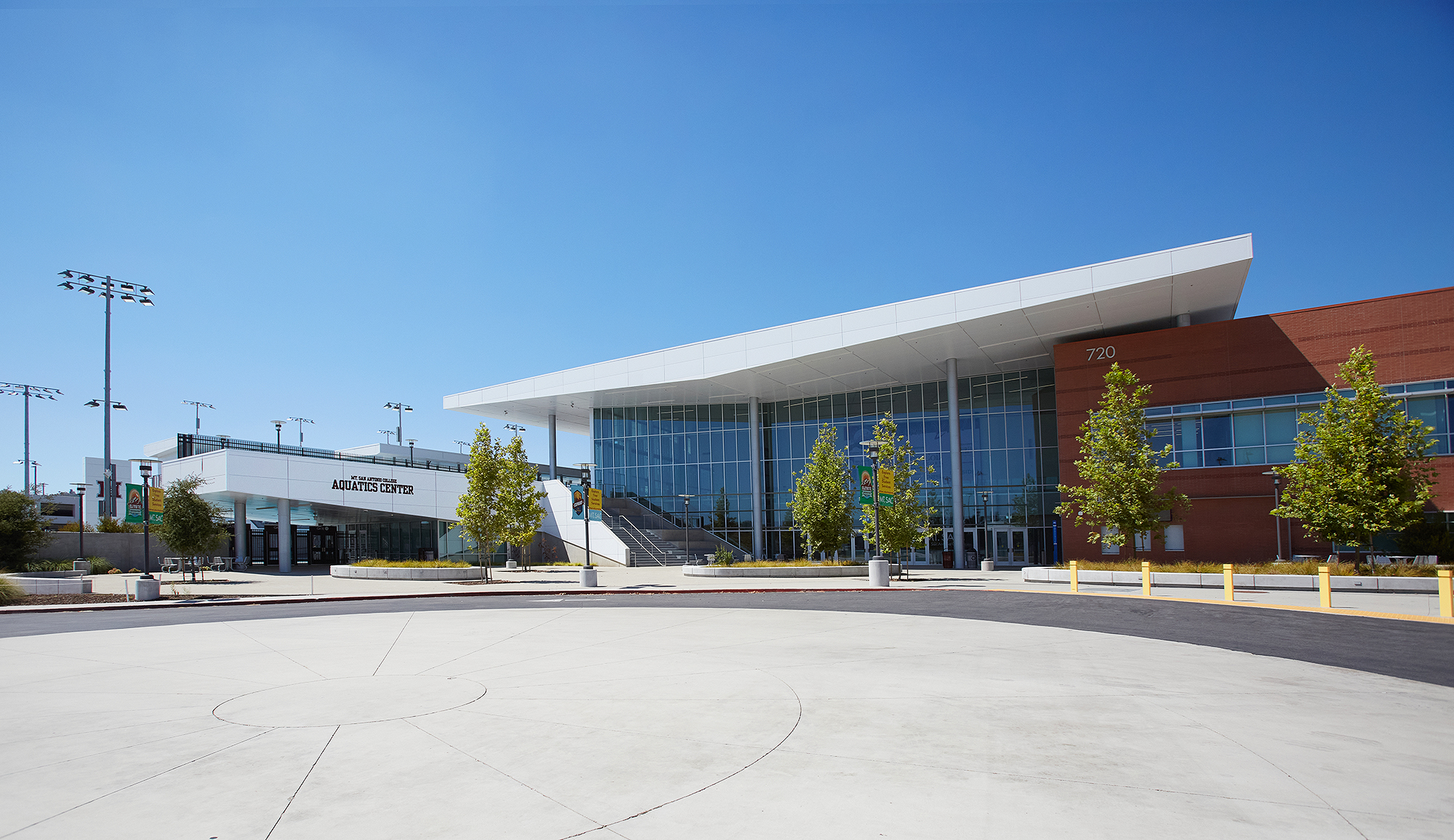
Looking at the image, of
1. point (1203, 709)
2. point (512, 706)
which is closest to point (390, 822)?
point (512, 706)

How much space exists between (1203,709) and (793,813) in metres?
4.94

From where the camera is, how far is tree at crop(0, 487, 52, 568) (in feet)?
124

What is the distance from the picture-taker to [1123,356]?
3619 cm

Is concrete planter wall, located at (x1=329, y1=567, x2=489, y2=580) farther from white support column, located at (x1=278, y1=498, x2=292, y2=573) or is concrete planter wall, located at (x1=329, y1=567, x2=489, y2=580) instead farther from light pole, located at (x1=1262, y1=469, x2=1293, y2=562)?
light pole, located at (x1=1262, y1=469, x2=1293, y2=562)

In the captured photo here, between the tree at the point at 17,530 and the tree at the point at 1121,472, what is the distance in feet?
158

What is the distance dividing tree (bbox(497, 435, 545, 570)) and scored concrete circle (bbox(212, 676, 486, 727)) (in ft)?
97.1

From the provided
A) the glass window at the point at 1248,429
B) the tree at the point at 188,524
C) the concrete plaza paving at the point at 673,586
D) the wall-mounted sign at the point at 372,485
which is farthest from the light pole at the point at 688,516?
the glass window at the point at 1248,429

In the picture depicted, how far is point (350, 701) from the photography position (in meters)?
8.36

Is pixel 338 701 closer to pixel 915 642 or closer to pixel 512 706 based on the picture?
pixel 512 706

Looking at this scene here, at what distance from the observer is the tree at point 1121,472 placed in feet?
98.1

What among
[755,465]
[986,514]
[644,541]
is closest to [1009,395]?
[986,514]

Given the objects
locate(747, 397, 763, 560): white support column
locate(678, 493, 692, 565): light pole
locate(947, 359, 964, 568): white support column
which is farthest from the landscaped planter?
locate(947, 359, 964, 568): white support column

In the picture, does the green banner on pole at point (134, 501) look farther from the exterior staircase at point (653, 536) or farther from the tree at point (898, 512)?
the exterior staircase at point (653, 536)

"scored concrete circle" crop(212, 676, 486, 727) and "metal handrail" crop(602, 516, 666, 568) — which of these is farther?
"metal handrail" crop(602, 516, 666, 568)
